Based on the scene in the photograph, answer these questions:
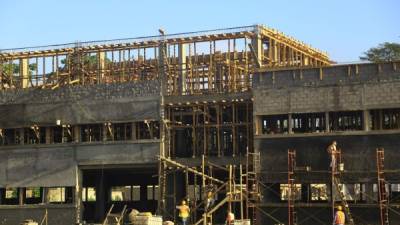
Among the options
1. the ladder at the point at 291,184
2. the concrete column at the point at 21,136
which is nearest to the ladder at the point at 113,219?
the concrete column at the point at 21,136

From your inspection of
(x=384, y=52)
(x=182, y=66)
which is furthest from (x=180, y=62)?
(x=384, y=52)

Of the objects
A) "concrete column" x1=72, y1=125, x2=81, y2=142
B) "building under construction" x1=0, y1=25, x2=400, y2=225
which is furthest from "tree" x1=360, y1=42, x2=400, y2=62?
"concrete column" x1=72, y1=125, x2=81, y2=142

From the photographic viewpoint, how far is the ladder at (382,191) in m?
37.4

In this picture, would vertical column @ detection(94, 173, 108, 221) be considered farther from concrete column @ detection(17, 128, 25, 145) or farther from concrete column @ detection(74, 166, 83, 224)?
concrete column @ detection(17, 128, 25, 145)

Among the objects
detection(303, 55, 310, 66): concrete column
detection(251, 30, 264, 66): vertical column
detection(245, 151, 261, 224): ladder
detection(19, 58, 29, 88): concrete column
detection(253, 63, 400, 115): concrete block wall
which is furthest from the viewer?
detection(303, 55, 310, 66): concrete column

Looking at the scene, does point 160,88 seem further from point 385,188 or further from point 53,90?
point 385,188

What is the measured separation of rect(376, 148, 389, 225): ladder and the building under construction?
7cm

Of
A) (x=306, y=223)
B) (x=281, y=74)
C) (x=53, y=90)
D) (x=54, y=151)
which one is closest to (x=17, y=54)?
(x=53, y=90)

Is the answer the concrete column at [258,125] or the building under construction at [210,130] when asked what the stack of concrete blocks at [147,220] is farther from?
the concrete column at [258,125]

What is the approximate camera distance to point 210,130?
45.1 m

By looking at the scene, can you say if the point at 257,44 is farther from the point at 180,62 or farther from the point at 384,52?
the point at 384,52

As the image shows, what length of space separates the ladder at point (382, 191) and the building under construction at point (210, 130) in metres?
0.07

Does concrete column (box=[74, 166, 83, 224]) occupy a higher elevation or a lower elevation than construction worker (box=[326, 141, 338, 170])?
lower

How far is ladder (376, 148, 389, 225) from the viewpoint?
37.4 metres
